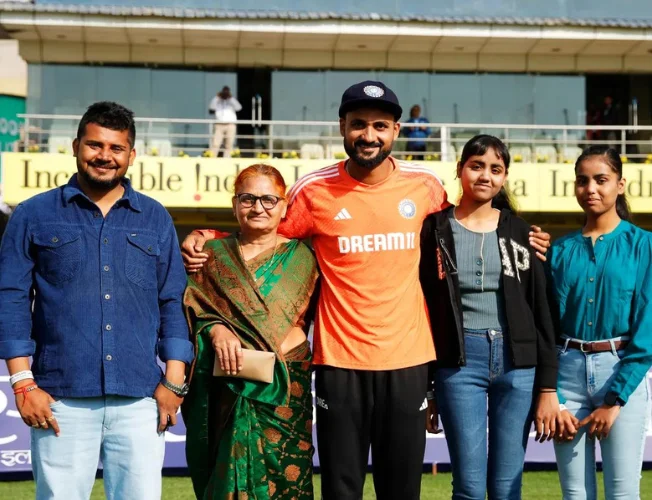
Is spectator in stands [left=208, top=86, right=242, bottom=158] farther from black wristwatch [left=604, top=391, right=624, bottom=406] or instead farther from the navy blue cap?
black wristwatch [left=604, top=391, right=624, bottom=406]

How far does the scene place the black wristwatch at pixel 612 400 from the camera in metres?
3.96

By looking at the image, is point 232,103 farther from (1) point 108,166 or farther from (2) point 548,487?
(1) point 108,166

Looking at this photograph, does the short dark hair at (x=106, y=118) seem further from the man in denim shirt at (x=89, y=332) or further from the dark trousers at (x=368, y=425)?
the dark trousers at (x=368, y=425)

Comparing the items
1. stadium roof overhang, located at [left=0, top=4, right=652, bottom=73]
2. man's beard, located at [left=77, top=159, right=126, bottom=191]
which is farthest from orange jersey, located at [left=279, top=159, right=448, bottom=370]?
stadium roof overhang, located at [left=0, top=4, right=652, bottom=73]

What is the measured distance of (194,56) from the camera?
19.4 m

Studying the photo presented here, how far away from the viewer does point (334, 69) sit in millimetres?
19750

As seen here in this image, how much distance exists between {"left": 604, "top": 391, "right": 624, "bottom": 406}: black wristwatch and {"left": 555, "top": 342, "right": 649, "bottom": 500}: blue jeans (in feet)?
0.13

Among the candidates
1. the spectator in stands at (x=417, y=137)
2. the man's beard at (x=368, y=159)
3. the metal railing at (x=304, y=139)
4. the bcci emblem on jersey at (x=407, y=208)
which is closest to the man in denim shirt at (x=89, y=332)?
the man's beard at (x=368, y=159)

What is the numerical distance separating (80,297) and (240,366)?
751 mm

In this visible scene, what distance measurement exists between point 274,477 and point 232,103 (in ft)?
49.8

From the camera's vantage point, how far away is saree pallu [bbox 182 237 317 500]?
3.92m

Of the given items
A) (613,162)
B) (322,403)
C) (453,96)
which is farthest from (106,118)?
(453,96)

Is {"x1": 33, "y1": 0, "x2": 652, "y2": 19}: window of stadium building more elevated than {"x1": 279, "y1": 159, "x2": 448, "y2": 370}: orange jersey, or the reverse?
{"x1": 33, "y1": 0, "x2": 652, "y2": 19}: window of stadium building

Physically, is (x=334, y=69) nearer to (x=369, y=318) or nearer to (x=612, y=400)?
(x=369, y=318)
